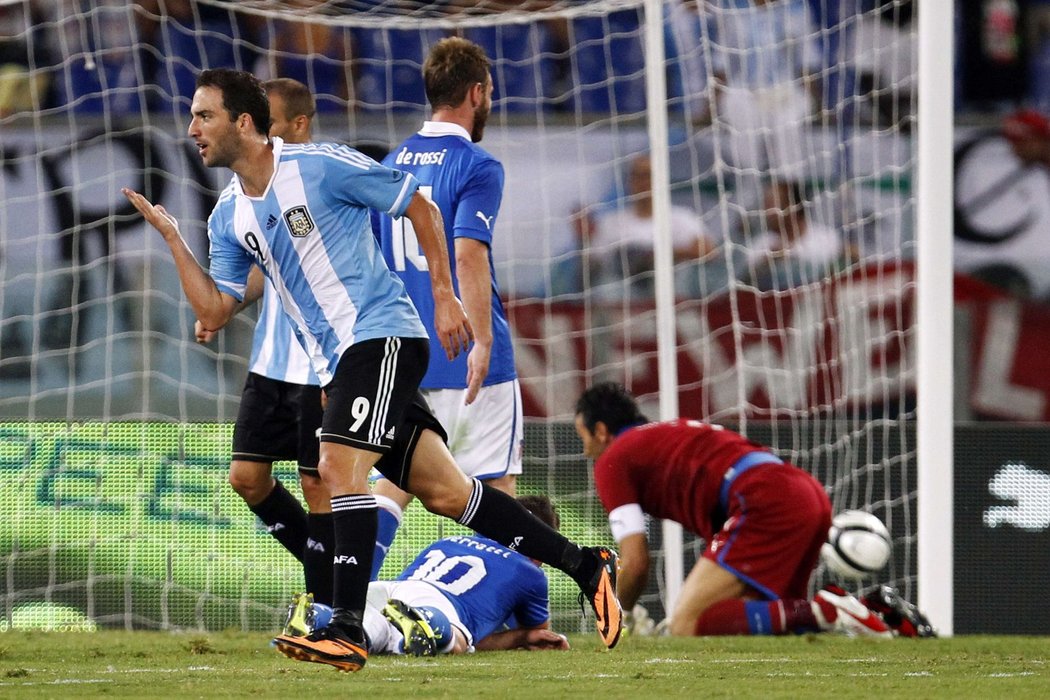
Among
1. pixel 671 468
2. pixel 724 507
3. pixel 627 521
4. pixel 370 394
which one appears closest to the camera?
pixel 370 394

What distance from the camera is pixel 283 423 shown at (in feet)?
14.9

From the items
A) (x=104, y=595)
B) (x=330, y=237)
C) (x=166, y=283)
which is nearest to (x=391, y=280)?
(x=330, y=237)

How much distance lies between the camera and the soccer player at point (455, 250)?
4.61 metres

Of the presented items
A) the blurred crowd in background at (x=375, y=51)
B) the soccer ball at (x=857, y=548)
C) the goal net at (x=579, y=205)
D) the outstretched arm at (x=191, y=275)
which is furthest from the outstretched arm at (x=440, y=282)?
the blurred crowd in background at (x=375, y=51)

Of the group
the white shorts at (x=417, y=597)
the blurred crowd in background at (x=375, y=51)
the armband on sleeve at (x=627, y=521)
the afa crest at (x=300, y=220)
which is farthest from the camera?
the blurred crowd in background at (x=375, y=51)

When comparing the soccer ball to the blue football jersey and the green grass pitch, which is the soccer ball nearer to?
the green grass pitch

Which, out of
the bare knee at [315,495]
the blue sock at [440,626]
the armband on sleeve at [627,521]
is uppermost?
the bare knee at [315,495]

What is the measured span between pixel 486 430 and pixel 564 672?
123 centimetres

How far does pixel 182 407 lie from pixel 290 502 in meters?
3.63

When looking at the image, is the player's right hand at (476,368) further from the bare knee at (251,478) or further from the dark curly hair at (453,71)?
the dark curly hair at (453,71)

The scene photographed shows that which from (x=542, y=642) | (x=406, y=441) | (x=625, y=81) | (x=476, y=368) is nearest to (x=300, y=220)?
→ (x=406, y=441)

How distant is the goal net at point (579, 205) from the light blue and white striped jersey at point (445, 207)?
2121 millimetres

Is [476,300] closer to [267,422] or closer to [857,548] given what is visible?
[267,422]

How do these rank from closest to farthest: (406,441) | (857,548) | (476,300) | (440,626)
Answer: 1. (406,441)
2. (440,626)
3. (476,300)
4. (857,548)
